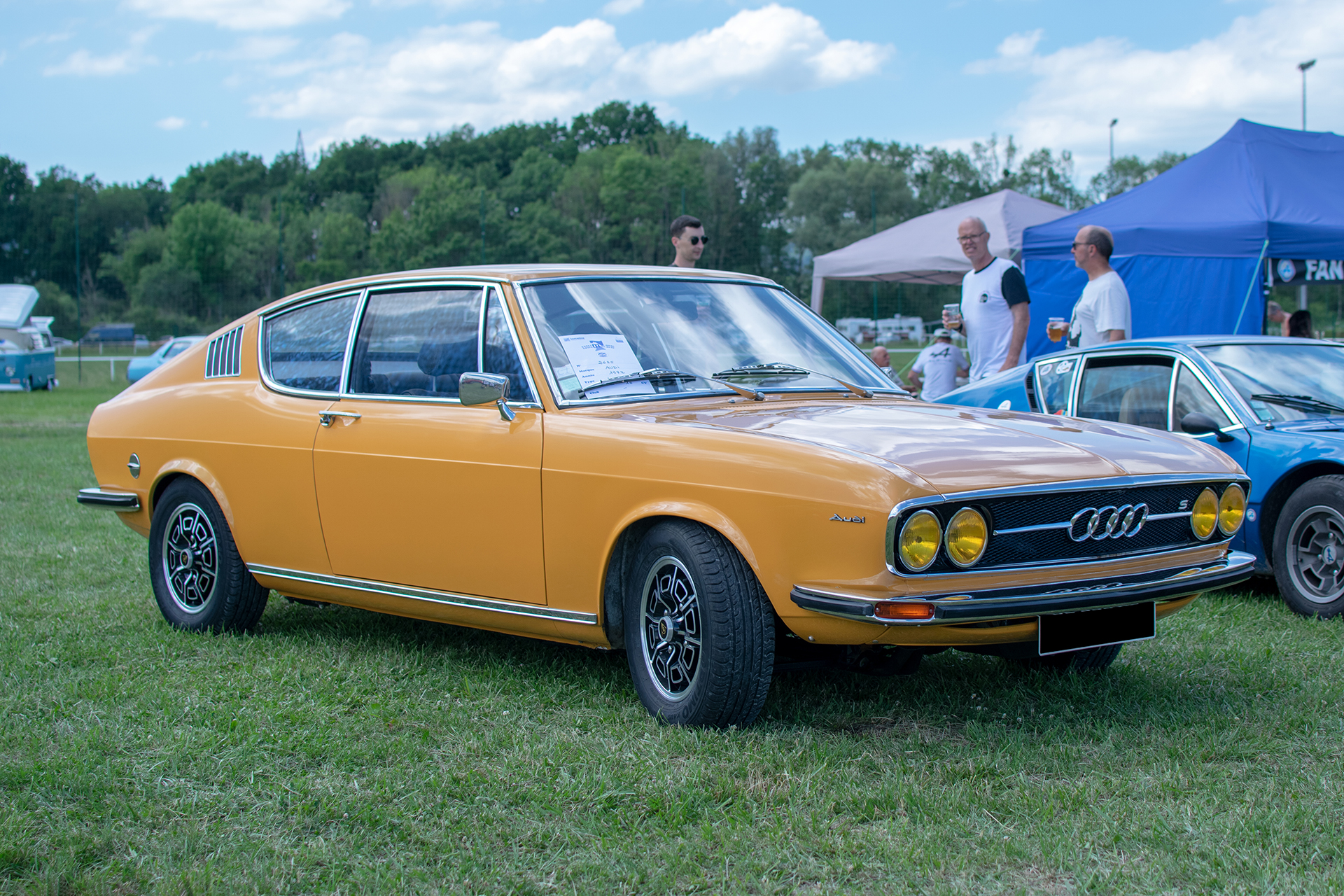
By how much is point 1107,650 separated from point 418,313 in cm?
279

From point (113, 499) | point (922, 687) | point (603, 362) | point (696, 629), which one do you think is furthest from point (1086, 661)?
point (113, 499)

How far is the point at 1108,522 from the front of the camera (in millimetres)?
3363

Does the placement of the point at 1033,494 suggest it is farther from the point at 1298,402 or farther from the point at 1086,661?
the point at 1298,402

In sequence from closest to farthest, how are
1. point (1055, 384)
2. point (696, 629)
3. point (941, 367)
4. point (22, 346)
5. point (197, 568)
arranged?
1. point (696, 629)
2. point (197, 568)
3. point (1055, 384)
4. point (941, 367)
5. point (22, 346)

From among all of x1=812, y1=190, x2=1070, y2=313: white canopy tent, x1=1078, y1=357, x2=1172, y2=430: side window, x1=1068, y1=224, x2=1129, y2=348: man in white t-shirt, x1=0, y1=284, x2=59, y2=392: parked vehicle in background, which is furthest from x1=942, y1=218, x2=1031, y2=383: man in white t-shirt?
x1=0, y1=284, x2=59, y2=392: parked vehicle in background

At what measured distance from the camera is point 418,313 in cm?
461

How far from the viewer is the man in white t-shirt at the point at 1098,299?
24.3 ft

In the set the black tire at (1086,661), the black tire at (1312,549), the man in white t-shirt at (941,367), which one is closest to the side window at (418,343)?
the black tire at (1086,661)

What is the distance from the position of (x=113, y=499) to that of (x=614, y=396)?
2.78 m

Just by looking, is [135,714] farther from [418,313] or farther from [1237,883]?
[1237,883]

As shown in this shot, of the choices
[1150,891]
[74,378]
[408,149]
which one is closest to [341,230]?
[74,378]

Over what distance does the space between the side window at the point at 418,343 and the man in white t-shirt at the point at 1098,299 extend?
4385 millimetres

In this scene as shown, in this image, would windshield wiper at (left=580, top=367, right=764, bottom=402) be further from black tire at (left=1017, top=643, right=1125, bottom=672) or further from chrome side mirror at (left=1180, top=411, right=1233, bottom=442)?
chrome side mirror at (left=1180, top=411, right=1233, bottom=442)

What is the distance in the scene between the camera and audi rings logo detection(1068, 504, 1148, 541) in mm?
3297
